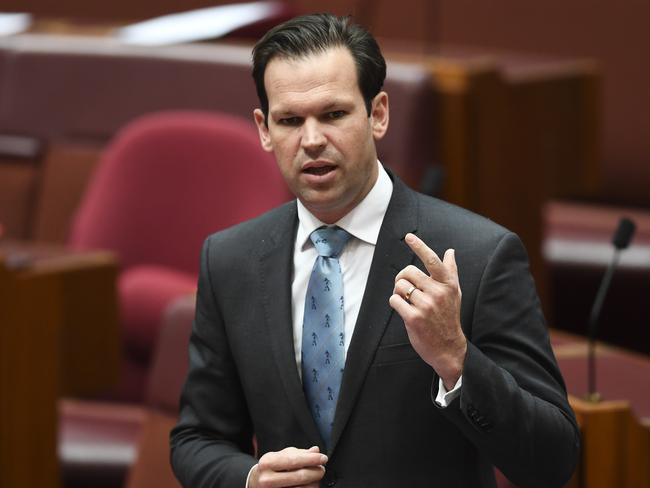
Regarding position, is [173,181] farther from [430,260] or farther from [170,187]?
[430,260]

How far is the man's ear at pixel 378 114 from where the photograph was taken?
0.67m

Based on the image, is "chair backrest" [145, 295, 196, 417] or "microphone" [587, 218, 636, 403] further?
"chair backrest" [145, 295, 196, 417]

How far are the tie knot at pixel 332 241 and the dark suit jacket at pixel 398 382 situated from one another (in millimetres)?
19

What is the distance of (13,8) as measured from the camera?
2.24 meters

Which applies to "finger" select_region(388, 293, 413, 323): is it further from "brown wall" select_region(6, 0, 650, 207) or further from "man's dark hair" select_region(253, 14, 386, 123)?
"brown wall" select_region(6, 0, 650, 207)

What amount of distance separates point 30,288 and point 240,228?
467 millimetres

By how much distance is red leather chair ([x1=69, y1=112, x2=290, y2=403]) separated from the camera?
53.5 inches

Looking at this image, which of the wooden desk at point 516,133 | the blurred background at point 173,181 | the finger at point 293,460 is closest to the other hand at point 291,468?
the finger at point 293,460

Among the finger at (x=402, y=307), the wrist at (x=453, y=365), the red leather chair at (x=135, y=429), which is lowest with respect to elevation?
the red leather chair at (x=135, y=429)

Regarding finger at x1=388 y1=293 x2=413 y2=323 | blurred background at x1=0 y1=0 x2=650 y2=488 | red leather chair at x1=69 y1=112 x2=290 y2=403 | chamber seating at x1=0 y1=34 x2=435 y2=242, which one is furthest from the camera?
chamber seating at x1=0 y1=34 x2=435 y2=242

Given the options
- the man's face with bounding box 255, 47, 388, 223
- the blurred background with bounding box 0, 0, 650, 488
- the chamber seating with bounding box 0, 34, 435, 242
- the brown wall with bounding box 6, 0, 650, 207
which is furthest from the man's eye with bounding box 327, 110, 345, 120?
the brown wall with bounding box 6, 0, 650, 207

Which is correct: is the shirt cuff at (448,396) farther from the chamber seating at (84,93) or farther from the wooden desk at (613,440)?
the chamber seating at (84,93)

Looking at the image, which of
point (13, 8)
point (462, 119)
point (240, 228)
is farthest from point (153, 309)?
point (13, 8)

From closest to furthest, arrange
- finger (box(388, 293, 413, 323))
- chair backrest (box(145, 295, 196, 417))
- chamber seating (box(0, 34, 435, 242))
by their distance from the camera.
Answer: finger (box(388, 293, 413, 323))
chair backrest (box(145, 295, 196, 417))
chamber seating (box(0, 34, 435, 242))
